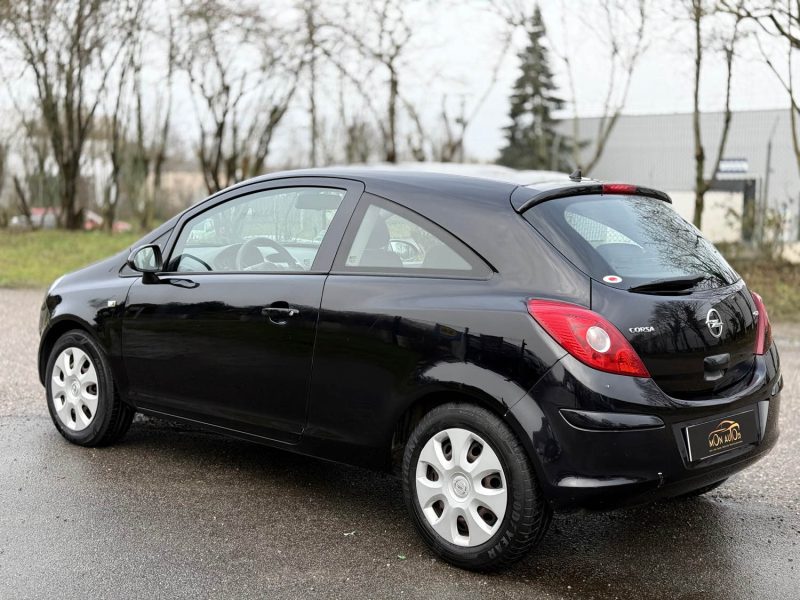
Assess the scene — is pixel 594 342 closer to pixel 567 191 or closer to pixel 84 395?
pixel 567 191

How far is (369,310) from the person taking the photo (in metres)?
3.82

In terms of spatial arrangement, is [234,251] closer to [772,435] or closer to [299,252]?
[299,252]

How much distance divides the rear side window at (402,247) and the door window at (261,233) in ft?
0.71

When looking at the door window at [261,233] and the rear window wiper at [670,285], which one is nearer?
the rear window wiper at [670,285]

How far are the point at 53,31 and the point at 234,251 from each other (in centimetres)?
2468

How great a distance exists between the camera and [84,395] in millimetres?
5145

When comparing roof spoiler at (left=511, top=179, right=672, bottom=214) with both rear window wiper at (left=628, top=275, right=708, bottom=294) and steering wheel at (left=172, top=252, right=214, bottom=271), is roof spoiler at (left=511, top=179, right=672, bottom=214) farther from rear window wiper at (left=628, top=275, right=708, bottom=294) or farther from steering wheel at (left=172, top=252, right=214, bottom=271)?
steering wheel at (left=172, top=252, right=214, bottom=271)

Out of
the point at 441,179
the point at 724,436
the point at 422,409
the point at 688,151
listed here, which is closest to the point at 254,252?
the point at 441,179

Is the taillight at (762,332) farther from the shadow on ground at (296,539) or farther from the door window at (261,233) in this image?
the door window at (261,233)

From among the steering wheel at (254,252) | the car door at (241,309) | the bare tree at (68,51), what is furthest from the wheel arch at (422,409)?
the bare tree at (68,51)

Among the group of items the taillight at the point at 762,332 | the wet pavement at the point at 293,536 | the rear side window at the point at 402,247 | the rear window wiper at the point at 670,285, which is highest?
the rear side window at the point at 402,247

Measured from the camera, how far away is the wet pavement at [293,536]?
347 centimetres

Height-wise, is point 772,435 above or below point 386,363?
below

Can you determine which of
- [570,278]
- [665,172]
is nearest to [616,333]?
[570,278]
